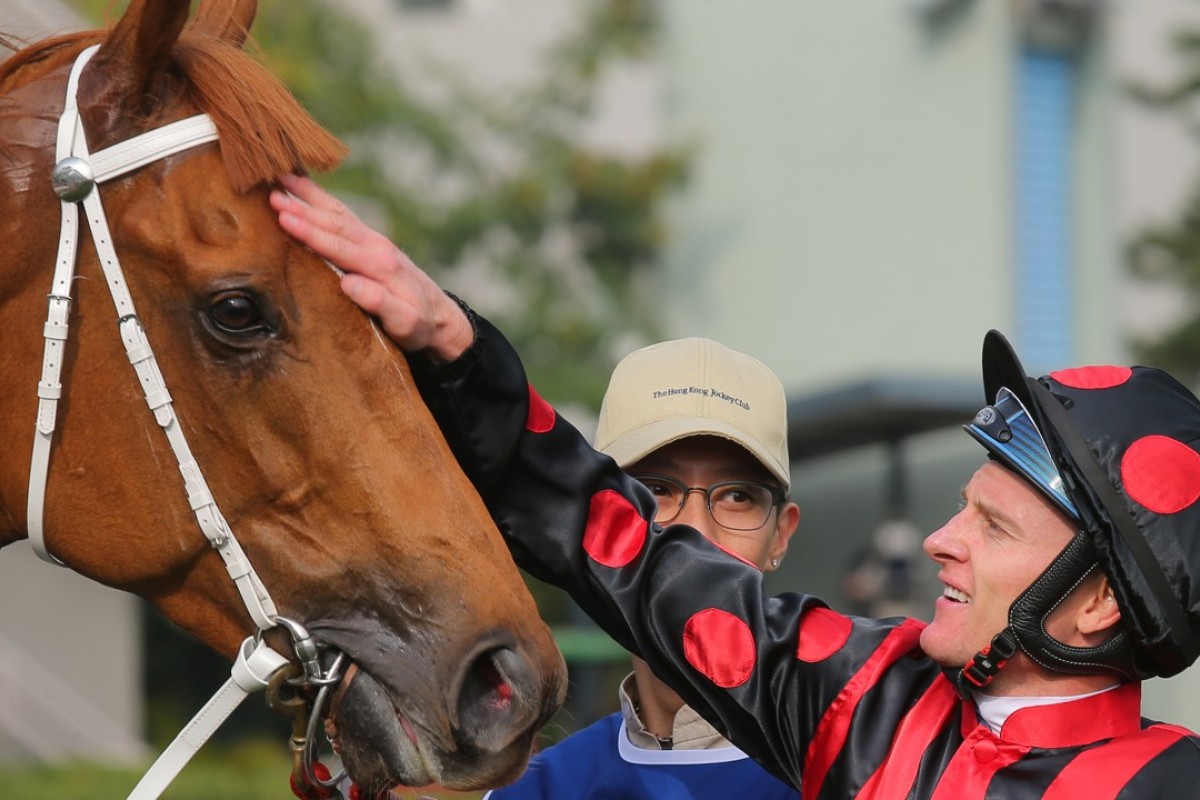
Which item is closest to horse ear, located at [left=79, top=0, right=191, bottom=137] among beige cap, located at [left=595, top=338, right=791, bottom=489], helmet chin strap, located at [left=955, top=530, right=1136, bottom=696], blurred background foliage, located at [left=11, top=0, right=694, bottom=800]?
beige cap, located at [left=595, top=338, right=791, bottom=489]

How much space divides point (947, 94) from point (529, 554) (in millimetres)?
10647

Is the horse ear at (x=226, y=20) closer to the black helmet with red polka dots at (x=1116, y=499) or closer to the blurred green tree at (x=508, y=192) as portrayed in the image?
the black helmet with red polka dots at (x=1116, y=499)

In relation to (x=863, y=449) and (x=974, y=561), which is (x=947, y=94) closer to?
(x=863, y=449)

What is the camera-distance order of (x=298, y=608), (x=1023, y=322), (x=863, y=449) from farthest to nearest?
(x=1023, y=322) < (x=863, y=449) < (x=298, y=608)

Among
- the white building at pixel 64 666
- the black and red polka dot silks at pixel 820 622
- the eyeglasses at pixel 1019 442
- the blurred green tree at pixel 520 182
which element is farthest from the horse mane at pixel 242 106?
the white building at pixel 64 666

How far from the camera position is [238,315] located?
7.16ft

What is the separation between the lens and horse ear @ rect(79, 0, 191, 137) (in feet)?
7.45

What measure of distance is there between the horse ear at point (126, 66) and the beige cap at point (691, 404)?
1.00 meters

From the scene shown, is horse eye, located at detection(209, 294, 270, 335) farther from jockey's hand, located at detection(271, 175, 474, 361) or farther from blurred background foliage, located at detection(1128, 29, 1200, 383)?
blurred background foliage, located at detection(1128, 29, 1200, 383)

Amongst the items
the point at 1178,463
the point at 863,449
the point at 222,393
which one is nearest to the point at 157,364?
the point at 222,393

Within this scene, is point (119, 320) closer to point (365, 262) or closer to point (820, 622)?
point (365, 262)

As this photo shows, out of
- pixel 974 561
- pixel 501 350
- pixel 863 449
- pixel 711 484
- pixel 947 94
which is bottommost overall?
pixel 863 449

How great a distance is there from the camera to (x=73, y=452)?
89.2 inches

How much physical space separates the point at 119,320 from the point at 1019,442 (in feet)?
4.38
